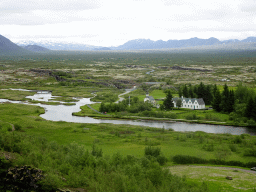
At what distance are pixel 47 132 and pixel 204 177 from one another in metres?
41.9

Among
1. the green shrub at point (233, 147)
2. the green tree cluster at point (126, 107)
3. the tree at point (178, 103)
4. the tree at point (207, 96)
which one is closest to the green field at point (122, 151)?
the green shrub at point (233, 147)

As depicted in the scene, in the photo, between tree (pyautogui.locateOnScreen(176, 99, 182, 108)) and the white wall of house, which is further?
tree (pyautogui.locateOnScreen(176, 99, 182, 108))

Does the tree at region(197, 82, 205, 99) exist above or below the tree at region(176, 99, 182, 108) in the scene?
above

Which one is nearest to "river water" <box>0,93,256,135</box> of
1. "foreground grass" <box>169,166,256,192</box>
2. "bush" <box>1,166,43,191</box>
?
"foreground grass" <box>169,166,256,192</box>

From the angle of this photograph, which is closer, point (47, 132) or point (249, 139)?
point (249, 139)

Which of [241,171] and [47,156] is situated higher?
[47,156]

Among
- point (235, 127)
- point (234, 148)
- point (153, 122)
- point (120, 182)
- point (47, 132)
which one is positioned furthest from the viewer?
point (153, 122)

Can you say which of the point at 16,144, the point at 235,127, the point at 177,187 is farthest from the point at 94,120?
the point at 177,187

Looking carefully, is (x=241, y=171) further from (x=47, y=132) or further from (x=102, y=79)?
(x=102, y=79)

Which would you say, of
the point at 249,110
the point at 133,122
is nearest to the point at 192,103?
the point at 249,110

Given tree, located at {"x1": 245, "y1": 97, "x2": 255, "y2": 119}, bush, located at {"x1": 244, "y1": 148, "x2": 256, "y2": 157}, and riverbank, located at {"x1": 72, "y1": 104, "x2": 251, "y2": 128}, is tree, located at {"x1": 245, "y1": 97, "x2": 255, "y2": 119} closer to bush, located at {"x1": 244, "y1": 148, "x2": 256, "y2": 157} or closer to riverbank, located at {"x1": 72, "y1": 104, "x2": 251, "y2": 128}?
riverbank, located at {"x1": 72, "y1": 104, "x2": 251, "y2": 128}

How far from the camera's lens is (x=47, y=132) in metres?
66.3

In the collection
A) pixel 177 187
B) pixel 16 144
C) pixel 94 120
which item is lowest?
pixel 94 120

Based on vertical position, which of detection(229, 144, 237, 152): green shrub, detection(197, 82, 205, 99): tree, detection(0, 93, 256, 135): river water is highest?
detection(197, 82, 205, 99): tree
